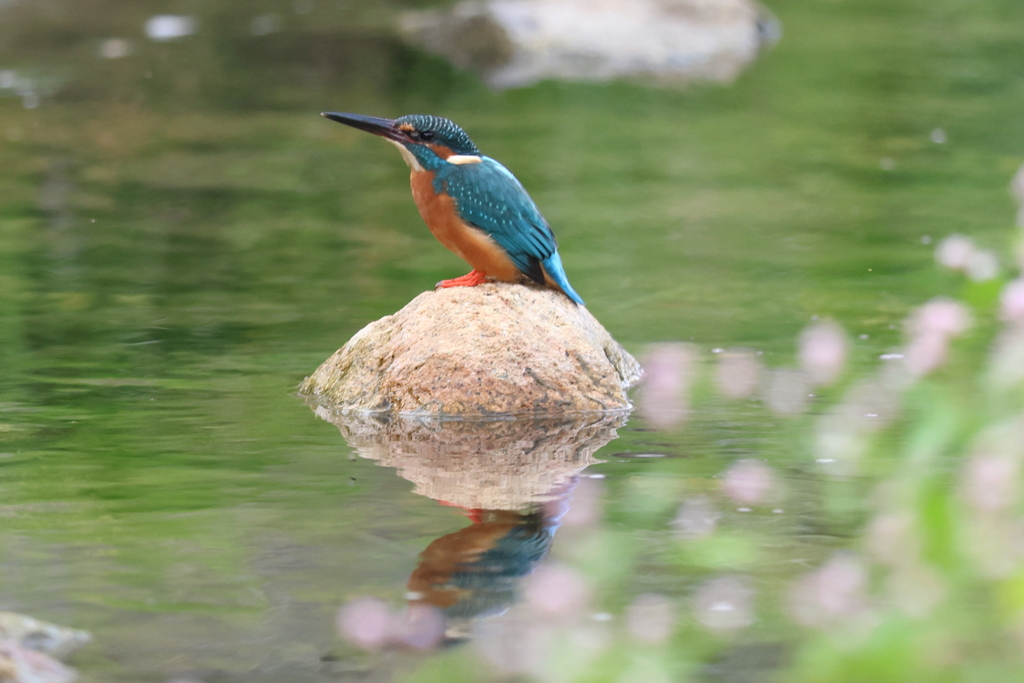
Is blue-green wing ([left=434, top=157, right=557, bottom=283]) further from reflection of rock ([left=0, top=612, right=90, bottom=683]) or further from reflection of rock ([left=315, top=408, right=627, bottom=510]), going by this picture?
reflection of rock ([left=0, top=612, right=90, bottom=683])

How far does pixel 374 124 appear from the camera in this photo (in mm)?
5285

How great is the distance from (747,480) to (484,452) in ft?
3.31

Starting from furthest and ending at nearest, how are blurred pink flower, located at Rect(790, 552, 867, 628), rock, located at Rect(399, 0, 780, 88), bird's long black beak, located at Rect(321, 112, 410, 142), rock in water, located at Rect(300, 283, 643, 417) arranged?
rock, located at Rect(399, 0, 780, 88), rock in water, located at Rect(300, 283, 643, 417), bird's long black beak, located at Rect(321, 112, 410, 142), blurred pink flower, located at Rect(790, 552, 867, 628)

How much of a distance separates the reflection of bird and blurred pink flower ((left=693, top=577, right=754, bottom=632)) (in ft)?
1.54

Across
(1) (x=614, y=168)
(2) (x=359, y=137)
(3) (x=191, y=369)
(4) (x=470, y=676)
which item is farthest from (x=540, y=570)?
(2) (x=359, y=137)

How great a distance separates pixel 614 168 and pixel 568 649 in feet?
31.3

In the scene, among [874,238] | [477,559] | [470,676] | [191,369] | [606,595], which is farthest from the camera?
[874,238]

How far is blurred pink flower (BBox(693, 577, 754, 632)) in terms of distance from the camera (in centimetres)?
367

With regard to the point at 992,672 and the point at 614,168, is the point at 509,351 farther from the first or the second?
the point at 614,168

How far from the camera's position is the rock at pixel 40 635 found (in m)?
3.57

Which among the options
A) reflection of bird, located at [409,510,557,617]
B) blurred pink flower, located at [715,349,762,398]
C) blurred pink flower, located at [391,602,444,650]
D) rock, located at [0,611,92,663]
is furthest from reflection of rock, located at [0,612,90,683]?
blurred pink flower, located at [715,349,762,398]

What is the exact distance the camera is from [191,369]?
6.56 m

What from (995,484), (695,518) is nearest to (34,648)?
(695,518)

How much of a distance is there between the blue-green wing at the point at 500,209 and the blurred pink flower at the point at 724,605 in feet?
6.21
